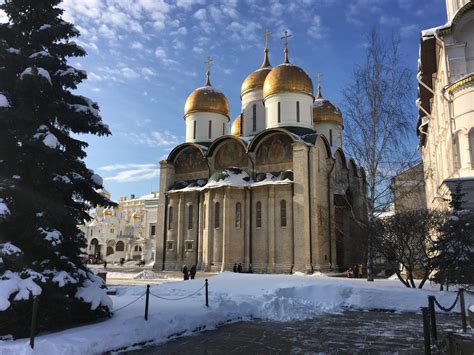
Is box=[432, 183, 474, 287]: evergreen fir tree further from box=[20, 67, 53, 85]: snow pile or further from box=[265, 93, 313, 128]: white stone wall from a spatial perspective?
box=[265, 93, 313, 128]: white stone wall

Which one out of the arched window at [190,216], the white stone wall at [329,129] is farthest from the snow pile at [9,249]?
the white stone wall at [329,129]

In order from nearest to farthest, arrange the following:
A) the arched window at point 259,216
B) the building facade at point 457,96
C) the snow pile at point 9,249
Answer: the snow pile at point 9,249
the building facade at point 457,96
the arched window at point 259,216

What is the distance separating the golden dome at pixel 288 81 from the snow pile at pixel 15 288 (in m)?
25.5

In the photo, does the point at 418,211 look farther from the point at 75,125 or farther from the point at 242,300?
the point at 75,125

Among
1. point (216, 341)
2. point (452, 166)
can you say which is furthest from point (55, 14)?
point (452, 166)

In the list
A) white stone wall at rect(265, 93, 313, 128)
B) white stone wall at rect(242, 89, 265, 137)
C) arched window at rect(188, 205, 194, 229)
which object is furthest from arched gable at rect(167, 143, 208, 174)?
white stone wall at rect(265, 93, 313, 128)

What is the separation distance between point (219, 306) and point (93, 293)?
3.82 metres

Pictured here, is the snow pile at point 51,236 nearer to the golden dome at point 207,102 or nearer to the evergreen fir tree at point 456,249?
the evergreen fir tree at point 456,249

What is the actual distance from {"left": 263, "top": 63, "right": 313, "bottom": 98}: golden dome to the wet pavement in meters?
21.7

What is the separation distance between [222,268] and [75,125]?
1854cm

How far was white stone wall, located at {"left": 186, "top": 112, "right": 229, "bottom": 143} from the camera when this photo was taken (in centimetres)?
3388

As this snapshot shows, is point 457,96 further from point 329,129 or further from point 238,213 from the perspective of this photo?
point 329,129

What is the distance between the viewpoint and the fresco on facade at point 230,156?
29.6m

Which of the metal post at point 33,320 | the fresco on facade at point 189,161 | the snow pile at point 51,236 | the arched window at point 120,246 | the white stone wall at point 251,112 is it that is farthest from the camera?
the arched window at point 120,246
